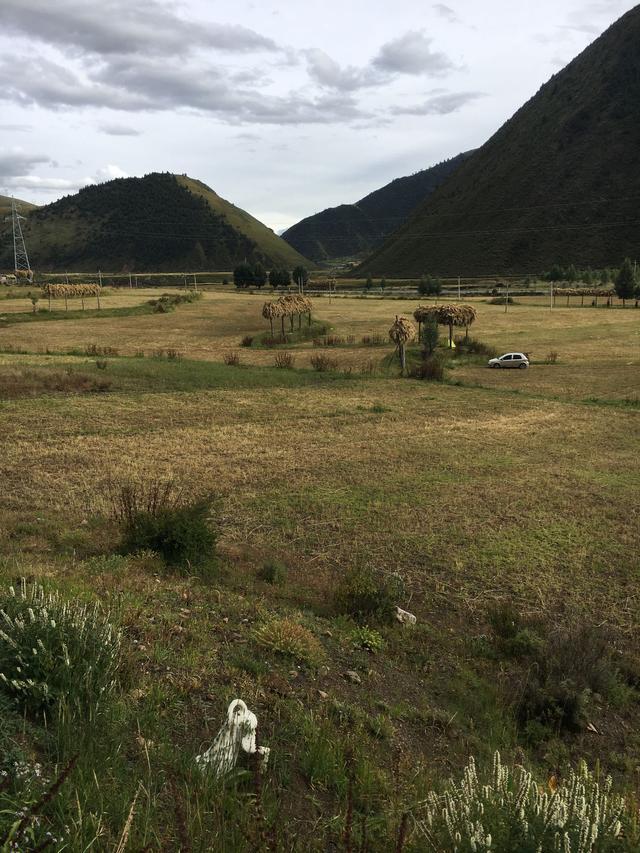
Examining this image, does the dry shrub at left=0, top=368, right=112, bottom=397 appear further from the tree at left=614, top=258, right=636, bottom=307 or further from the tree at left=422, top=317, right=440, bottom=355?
the tree at left=614, top=258, right=636, bottom=307

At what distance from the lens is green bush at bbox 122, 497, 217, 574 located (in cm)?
806

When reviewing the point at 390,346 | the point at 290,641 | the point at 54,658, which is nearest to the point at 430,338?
the point at 390,346

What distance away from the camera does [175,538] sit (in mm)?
8102

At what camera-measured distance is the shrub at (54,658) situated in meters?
3.83

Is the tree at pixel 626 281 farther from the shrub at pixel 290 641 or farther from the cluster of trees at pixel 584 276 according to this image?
the shrub at pixel 290 641

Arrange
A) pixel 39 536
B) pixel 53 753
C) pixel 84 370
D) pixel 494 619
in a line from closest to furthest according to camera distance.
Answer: pixel 53 753
pixel 494 619
pixel 39 536
pixel 84 370

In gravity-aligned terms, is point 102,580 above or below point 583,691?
above

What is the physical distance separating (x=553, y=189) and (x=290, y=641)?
135 m

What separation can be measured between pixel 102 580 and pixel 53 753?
11.2ft

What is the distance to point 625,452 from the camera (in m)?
15.5

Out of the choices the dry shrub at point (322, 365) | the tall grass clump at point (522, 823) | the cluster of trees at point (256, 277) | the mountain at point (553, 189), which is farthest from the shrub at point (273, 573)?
the mountain at point (553, 189)

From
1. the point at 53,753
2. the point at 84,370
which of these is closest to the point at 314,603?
the point at 53,753

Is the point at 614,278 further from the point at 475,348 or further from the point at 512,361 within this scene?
the point at 512,361

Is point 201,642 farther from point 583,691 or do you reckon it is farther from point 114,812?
point 583,691
